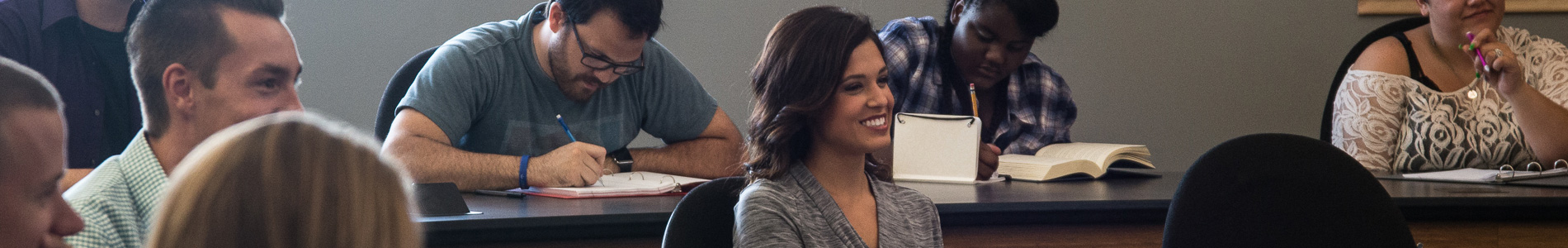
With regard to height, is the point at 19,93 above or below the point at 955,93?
above

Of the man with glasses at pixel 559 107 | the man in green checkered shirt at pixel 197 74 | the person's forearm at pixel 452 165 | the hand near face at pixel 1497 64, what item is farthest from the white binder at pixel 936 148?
the man in green checkered shirt at pixel 197 74

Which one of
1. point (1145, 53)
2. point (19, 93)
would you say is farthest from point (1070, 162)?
point (19, 93)

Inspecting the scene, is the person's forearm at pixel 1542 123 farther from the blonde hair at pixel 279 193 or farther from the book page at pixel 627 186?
the blonde hair at pixel 279 193

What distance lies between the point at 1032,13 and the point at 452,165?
4.04ft

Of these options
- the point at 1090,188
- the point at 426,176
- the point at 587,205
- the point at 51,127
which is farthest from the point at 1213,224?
the point at 426,176

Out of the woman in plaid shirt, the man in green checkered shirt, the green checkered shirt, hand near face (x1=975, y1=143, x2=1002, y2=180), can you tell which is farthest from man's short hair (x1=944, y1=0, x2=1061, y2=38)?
the green checkered shirt

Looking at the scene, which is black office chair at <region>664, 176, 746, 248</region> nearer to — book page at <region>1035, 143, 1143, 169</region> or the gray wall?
book page at <region>1035, 143, 1143, 169</region>

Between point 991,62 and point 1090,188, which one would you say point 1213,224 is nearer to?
point 1090,188

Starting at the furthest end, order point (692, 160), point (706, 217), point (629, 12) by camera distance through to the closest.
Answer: point (692, 160) → point (629, 12) → point (706, 217)

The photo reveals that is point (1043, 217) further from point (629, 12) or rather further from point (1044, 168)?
point (629, 12)

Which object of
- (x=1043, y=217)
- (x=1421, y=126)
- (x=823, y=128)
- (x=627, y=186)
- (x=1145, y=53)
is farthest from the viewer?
(x=1145, y=53)

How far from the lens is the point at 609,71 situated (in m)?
2.06

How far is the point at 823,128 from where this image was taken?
1.30 metres

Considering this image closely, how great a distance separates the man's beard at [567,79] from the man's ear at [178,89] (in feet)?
3.85
